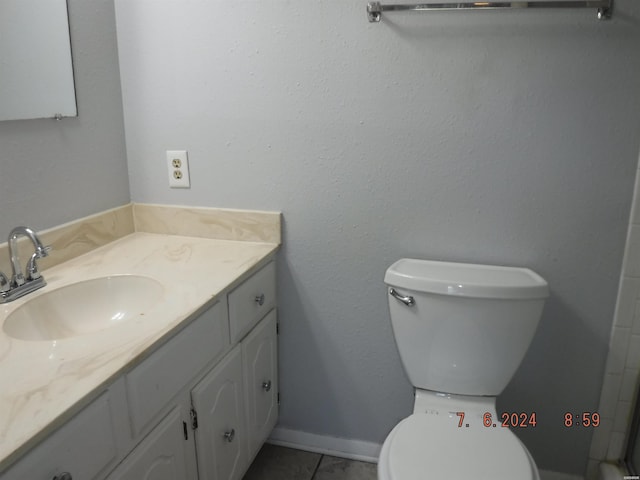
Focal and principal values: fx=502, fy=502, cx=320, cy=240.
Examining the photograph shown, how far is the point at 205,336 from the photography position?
48.7 inches

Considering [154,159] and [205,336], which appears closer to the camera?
[205,336]

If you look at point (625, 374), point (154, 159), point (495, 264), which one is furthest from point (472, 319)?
point (154, 159)

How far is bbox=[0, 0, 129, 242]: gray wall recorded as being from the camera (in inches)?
52.5

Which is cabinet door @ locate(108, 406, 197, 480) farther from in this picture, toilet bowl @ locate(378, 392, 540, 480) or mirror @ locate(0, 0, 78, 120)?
mirror @ locate(0, 0, 78, 120)

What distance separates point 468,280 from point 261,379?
0.74m

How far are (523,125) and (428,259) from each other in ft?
1.57

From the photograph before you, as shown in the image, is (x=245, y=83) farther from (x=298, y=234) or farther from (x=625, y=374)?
(x=625, y=374)

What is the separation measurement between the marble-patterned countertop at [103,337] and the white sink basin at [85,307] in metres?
0.02

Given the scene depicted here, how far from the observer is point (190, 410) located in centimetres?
121

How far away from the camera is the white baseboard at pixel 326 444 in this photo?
1811 millimetres

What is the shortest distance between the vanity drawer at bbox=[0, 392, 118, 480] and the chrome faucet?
0.48 metres

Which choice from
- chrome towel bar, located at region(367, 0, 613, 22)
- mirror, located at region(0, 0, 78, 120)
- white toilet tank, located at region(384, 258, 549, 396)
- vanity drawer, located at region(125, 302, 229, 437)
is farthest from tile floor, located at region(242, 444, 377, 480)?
chrome towel bar, located at region(367, 0, 613, 22)

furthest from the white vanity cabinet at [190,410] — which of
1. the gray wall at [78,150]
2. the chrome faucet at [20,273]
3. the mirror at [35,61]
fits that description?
the mirror at [35,61]

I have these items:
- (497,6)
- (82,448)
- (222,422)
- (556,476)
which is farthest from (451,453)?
(497,6)
